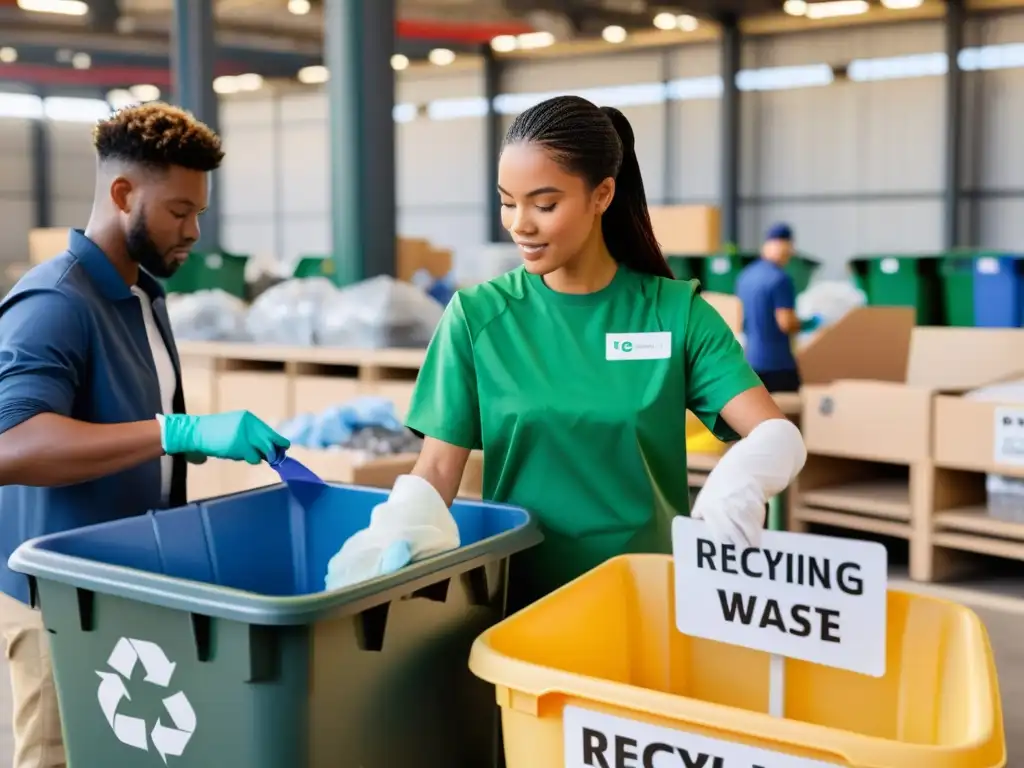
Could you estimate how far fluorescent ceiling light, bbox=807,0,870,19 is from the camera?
13.3 metres

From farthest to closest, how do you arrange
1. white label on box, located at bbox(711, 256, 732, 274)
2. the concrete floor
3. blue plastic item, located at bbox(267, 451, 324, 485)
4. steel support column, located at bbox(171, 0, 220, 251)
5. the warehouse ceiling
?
the warehouse ceiling < steel support column, located at bbox(171, 0, 220, 251) < white label on box, located at bbox(711, 256, 732, 274) < the concrete floor < blue plastic item, located at bbox(267, 451, 324, 485)

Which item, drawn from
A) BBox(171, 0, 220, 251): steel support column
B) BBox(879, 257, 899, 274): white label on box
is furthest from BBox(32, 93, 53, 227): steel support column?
BBox(879, 257, 899, 274): white label on box

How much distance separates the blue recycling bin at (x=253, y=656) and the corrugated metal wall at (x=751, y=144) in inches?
350

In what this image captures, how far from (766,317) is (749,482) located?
487 centimetres

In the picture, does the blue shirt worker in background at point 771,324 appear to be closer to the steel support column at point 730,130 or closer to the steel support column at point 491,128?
the steel support column at point 730,130

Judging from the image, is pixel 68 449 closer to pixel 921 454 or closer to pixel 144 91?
pixel 921 454

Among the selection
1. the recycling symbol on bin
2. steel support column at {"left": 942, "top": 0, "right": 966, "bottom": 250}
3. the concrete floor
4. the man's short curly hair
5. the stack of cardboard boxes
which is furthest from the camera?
steel support column at {"left": 942, "top": 0, "right": 966, "bottom": 250}

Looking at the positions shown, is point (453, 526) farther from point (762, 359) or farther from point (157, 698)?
point (762, 359)

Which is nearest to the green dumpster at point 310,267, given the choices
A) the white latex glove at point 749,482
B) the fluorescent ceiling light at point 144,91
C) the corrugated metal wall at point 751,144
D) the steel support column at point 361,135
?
the corrugated metal wall at point 751,144

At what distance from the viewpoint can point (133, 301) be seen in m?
1.90

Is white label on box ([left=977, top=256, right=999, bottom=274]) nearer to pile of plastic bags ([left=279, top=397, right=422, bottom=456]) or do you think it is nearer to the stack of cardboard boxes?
the stack of cardboard boxes

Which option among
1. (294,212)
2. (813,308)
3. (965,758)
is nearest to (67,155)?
(294,212)

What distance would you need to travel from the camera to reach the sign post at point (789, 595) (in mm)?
1243

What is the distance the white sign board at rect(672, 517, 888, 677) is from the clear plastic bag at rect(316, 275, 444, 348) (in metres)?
4.10
